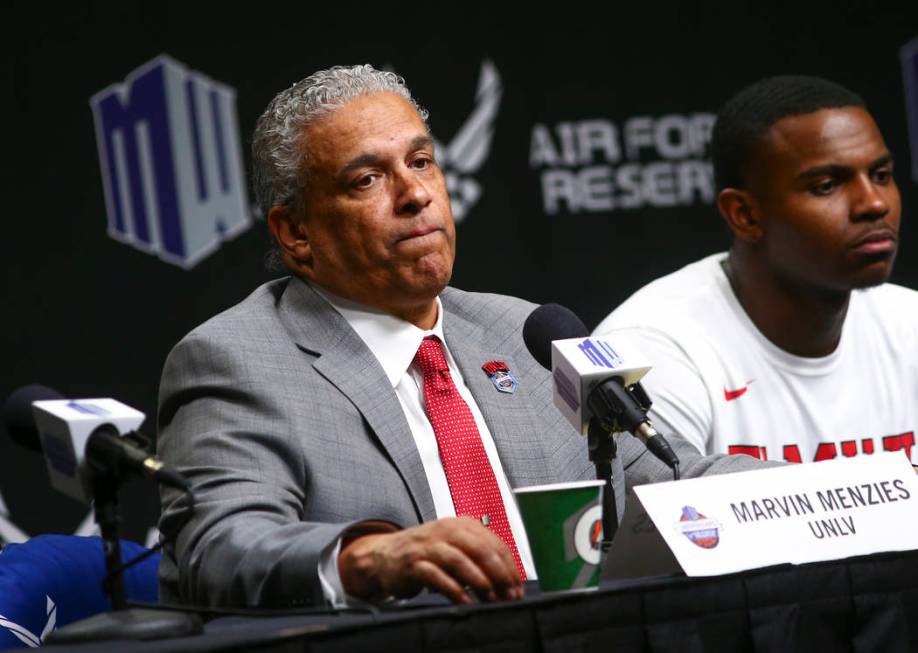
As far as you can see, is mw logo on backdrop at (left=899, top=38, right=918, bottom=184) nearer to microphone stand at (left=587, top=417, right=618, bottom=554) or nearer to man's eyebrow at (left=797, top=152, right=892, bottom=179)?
man's eyebrow at (left=797, top=152, right=892, bottom=179)

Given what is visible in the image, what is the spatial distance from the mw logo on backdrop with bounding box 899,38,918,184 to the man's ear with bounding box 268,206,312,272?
7.07ft

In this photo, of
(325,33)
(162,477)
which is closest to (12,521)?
(325,33)

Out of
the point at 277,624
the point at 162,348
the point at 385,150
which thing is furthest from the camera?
the point at 162,348

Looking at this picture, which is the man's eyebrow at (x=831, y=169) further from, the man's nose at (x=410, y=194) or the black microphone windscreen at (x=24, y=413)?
the black microphone windscreen at (x=24, y=413)

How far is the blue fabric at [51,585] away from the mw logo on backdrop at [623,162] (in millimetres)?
1679

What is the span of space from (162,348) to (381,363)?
4.11ft

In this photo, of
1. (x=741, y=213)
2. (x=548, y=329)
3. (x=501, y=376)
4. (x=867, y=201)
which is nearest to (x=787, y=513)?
(x=548, y=329)

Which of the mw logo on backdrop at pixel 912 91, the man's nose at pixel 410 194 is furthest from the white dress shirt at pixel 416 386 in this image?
the mw logo on backdrop at pixel 912 91

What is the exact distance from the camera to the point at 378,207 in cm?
205

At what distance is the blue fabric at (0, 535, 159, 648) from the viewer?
191 centimetres

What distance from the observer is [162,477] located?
1.34 metres

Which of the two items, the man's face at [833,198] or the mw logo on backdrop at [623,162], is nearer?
the man's face at [833,198]

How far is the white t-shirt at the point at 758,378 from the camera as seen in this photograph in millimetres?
2709

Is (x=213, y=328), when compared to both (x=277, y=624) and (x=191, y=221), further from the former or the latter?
(x=191, y=221)
